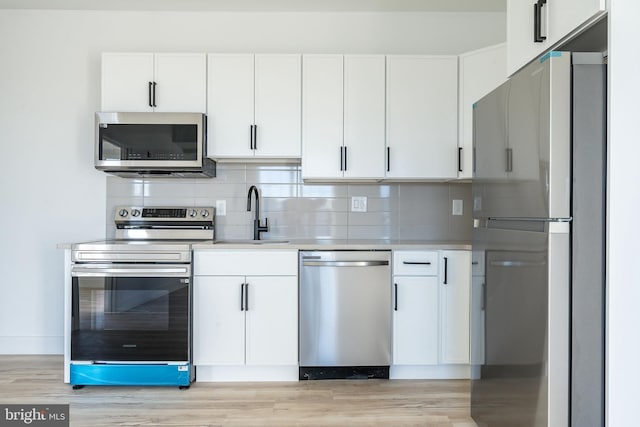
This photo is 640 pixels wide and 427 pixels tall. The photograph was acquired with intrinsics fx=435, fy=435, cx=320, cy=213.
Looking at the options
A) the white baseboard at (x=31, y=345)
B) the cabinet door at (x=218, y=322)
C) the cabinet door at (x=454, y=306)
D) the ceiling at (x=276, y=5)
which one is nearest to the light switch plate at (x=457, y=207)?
the cabinet door at (x=454, y=306)

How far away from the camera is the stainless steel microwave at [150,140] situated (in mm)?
2855

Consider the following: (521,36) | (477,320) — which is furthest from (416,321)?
(521,36)

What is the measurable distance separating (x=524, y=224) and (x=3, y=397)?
2875mm

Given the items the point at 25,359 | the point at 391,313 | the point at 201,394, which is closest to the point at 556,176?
the point at 391,313

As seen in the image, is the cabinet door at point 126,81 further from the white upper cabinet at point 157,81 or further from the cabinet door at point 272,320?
the cabinet door at point 272,320

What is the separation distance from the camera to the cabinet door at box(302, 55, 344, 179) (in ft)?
9.66

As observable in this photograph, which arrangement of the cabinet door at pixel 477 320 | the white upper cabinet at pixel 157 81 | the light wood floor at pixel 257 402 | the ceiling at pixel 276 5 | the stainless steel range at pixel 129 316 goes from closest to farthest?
the cabinet door at pixel 477 320 → the light wood floor at pixel 257 402 → the stainless steel range at pixel 129 316 → the white upper cabinet at pixel 157 81 → the ceiling at pixel 276 5

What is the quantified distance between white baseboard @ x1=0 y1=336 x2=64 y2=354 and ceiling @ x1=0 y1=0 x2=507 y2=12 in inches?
97.0

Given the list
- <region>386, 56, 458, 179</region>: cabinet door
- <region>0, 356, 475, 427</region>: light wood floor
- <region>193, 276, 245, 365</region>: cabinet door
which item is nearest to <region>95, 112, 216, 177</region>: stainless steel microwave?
<region>193, 276, 245, 365</region>: cabinet door

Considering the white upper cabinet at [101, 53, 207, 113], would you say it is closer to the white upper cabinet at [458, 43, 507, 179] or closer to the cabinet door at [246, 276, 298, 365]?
the cabinet door at [246, 276, 298, 365]

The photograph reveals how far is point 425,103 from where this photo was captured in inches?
116

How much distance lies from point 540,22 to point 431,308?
1.72 meters

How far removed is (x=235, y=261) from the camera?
2.71 metres

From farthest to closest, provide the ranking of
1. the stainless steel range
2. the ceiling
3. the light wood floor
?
the ceiling
the stainless steel range
the light wood floor
